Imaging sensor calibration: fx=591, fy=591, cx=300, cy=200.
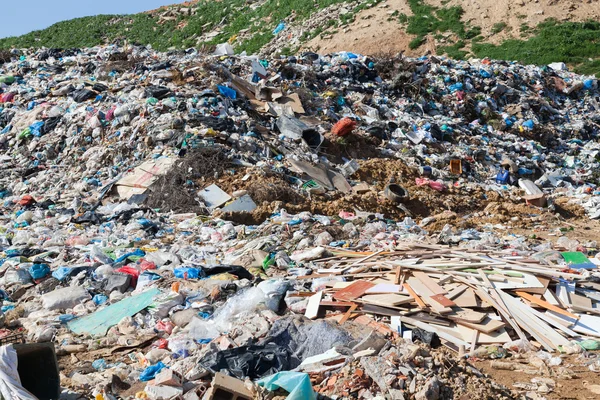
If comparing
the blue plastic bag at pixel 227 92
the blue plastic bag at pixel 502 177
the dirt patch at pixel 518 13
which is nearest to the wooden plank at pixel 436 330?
the blue plastic bag at pixel 502 177

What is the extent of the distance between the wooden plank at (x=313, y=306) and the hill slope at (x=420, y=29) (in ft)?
39.6

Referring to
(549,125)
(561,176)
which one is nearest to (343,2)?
(549,125)

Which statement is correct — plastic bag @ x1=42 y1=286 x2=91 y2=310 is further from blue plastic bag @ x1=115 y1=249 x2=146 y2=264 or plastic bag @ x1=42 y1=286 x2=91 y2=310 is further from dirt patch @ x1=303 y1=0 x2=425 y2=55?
dirt patch @ x1=303 y1=0 x2=425 y2=55

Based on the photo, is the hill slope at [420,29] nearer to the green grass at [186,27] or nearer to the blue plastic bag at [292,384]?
the green grass at [186,27]

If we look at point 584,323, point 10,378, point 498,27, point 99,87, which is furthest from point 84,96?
point 498,27

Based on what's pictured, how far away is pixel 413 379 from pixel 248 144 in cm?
604

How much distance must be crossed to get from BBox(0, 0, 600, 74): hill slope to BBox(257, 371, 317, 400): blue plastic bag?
519 inches

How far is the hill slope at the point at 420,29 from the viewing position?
649 inches

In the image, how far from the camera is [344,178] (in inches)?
342

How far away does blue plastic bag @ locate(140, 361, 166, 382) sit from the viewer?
3758 mm

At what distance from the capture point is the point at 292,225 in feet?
21.9

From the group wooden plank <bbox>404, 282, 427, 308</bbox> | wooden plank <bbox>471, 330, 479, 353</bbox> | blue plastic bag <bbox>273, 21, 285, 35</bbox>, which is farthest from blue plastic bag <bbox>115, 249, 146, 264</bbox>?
blue plastic bag <bbox>273, 21, 285, 35</bbox>

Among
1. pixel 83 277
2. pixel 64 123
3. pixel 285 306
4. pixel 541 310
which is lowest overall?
pixel 541 310

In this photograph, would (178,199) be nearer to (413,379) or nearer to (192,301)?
(192,301)
